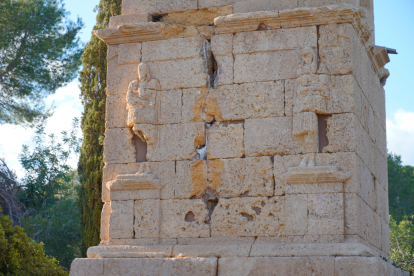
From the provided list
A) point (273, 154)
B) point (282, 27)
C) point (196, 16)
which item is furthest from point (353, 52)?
point (196, 16)

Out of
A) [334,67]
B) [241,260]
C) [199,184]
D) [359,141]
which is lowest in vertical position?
[241,260]

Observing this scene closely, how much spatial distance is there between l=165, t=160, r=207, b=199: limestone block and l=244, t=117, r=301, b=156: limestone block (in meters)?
0.62

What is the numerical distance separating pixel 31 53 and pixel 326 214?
433 inches

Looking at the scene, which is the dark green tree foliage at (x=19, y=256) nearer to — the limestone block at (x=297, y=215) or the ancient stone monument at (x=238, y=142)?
the ancient stone monument at (x=238, y=142)

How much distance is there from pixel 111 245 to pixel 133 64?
2.37 metres

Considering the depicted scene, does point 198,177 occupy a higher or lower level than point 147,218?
higher

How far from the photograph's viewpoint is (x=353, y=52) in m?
6.93

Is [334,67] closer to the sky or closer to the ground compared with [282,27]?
closer to the ground

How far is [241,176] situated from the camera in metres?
6.89

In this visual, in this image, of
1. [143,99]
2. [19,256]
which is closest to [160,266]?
[143,99]

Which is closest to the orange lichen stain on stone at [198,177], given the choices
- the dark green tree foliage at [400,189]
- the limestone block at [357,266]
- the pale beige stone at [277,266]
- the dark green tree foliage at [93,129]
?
the pale beige stone at [277,266]

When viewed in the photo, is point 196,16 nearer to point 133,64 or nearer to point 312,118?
point 133,64

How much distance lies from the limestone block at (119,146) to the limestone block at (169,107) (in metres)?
0.47

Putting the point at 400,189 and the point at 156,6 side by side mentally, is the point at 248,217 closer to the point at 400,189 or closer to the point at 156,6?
the point at 156,6
